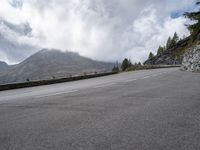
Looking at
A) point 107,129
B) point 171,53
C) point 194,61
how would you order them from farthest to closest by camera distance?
point 171,53, point 194,61, point 107,129

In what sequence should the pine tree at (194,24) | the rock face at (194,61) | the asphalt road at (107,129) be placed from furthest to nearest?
1. the pine tree at (194,24)
2. the rock face at (194,61)
3. the asphalt road at (107,129)

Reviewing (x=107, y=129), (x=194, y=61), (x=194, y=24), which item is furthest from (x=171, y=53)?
(x=107, y=129)

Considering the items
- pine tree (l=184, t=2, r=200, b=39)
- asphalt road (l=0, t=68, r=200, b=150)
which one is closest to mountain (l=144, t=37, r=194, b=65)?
pine tree (l=184, t=2, r=200, b=39)

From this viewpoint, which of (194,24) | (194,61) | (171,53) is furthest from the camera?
(171,53)

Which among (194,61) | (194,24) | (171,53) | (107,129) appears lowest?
(107,129)

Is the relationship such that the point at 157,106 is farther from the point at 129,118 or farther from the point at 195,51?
the point at 195,51

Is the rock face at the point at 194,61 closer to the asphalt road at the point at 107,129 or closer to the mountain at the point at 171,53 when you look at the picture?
the asphalt road at the point at 107,129

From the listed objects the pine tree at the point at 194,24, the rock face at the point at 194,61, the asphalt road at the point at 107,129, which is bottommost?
the asphalt road at the point at 107,129

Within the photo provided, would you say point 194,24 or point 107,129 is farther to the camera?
point 194,24

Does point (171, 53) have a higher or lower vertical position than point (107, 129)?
higher

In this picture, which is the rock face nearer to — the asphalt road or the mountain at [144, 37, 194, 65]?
the asphalt road

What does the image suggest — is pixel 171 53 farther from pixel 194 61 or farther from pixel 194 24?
pixel 194 61

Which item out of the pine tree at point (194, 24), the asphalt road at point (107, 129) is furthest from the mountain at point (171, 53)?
the asphalt road at point (107, 129)

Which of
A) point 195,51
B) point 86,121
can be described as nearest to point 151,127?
point 86,121
